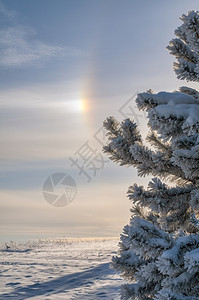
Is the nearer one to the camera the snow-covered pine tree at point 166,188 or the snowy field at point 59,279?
the snow-covered pine tree at point 166,188

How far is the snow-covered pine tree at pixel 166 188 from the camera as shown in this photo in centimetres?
292

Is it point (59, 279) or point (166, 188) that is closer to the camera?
point (166, 188)

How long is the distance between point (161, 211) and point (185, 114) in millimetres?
1472

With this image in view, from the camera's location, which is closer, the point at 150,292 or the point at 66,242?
the point at 150,292

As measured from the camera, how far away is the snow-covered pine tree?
2.92 m

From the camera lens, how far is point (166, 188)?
165 inches

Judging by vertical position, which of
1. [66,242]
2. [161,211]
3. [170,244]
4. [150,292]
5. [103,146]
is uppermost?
[66,242]

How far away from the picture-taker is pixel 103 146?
4.65 metres

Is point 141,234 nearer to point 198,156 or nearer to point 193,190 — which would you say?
point 198,156

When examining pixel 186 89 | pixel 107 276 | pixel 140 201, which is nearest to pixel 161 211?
pixel 140 201

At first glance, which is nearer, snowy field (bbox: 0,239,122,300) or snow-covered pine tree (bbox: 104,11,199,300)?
snow-covered pine tree (bbox: 104,11,199,300)

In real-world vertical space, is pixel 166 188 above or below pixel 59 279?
below

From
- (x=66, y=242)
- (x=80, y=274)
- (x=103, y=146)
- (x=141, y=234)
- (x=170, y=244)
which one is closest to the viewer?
(x=141, y=234)

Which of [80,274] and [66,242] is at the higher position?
[66,242]
